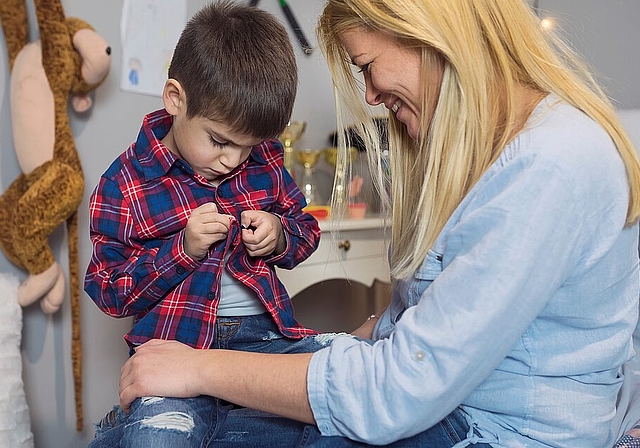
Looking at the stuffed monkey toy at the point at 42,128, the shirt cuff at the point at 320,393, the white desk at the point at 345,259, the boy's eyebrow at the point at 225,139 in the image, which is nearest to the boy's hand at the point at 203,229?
the boy's eyebrow at the point at 225,139

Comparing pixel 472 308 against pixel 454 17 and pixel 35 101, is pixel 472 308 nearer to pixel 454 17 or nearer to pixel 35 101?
pixel 454 17

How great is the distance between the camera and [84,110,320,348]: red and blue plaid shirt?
1103 mm

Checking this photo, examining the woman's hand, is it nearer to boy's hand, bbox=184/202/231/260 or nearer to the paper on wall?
boy's hand, bbox=184/202/231/260

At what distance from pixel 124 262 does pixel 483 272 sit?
0.62 metres

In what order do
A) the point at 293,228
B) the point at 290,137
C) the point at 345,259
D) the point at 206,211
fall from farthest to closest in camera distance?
1. the point at 290,137
2. the point at 345,259
3. the point at 293,228
4. the point at 206,211

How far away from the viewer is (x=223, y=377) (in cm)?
85

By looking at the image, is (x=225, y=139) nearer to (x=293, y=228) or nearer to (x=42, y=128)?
(x=293, y=228)

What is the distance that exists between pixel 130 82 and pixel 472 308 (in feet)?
4.50

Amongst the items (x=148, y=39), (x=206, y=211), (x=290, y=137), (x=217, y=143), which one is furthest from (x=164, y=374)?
(x=290, y=137)

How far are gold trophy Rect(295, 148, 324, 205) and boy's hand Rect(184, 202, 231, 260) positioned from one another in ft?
3.62

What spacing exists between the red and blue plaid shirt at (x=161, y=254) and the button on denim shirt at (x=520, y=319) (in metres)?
0.37

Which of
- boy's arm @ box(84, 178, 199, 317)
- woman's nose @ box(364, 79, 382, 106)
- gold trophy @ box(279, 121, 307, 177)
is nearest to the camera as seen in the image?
woman's nose @ box(364, 79, 382, 106)

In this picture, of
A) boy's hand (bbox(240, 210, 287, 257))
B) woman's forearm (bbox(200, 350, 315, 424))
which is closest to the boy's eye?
boy's hand (bbox(240, 210, 287, 257))

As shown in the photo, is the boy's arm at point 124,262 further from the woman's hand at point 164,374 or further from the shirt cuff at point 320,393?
the shirt cuff at point 320,393
